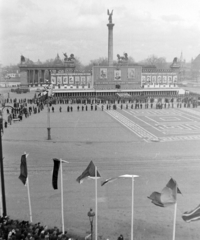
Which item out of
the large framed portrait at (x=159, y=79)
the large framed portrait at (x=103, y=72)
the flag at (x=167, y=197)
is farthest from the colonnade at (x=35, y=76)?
the flag at (x=167, y=197)

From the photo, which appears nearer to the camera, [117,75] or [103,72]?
[103,72]

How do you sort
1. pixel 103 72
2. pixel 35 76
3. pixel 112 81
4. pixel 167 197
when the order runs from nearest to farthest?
pixel 167 197 < pixel 103 72 < pixel 112 81 < pixel 35 76

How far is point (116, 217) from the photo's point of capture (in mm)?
10523

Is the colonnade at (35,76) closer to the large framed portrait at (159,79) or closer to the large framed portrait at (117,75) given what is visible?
the large framed portrait at (117,75)

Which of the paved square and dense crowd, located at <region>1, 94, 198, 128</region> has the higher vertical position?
dense crowd, located at <region>1, 94, 198, 128</region>

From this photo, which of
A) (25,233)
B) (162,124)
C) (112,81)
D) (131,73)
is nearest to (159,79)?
(131,73)

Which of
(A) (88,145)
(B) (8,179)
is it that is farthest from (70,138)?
(B) (8,179)

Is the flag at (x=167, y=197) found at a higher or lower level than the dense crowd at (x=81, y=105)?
higher

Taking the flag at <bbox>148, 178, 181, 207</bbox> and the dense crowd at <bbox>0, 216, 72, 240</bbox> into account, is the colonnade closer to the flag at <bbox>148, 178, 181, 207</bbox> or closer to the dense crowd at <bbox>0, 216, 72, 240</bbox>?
the dense crowd at <bbox>0, 216, 72, 240</bbox>

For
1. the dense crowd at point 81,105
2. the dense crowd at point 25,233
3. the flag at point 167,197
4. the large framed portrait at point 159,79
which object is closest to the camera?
the dense crowd at point 25,233

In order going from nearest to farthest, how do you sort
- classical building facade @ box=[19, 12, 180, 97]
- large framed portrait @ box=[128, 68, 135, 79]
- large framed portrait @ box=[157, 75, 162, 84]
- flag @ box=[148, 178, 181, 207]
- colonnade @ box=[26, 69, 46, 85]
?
flag @ box=[148, 178, 181, 207]
classical building facade @ box=[19, 12, 180, 97]
large framed portrait @ box=[128, 68, 135, 79]
large framed portrait @ box=[157, 75, 162, 84]
colonnade @ box=[26, 69, 46, 85]

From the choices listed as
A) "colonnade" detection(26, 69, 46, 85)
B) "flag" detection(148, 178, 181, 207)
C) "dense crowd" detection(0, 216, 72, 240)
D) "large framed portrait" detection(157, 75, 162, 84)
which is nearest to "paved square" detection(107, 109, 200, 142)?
"flag" detection(148, 178, 181, 207)

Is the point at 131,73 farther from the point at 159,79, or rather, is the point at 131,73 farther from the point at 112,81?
the point at 159,79

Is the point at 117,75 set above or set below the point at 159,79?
above
